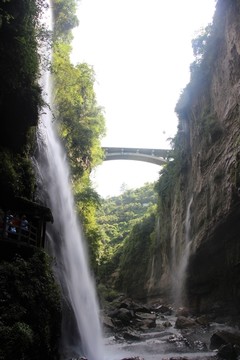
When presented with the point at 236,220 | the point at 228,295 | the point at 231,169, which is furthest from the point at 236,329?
the point at 231,169

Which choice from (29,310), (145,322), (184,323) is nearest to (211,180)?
(184,323)

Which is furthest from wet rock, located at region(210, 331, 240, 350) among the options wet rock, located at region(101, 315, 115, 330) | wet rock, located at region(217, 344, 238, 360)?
wet rock, located at region(101, 315, 115, 330)

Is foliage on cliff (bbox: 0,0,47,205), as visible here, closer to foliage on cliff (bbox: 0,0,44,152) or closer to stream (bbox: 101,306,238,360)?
foliage on cliff (bbox: 0,0,44,152)

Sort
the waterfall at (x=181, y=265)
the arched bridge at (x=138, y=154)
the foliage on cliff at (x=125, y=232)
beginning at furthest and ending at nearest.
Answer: the arched bridge at (x=138, y=154) < the foliage on cliff at (x=125, y=232) < the waterfall at (x=181, y=265)

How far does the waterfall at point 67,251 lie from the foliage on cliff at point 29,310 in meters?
1.79

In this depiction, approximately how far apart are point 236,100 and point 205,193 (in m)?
6.04

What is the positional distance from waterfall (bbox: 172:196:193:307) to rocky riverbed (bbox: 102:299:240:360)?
8.37 feet

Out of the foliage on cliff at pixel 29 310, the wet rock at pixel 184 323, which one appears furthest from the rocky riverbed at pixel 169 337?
the foliage on cliff at pixel 29 310

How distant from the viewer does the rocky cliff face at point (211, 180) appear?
62.3 ft

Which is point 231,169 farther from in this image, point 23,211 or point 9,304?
point 9,304

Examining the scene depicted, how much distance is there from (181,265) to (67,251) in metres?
12.3

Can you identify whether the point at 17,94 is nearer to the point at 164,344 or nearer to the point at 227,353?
the point at 227,353

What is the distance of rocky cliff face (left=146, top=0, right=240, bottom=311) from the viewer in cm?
1898

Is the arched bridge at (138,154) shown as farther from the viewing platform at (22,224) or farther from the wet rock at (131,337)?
the viewing platform at (22,224)
